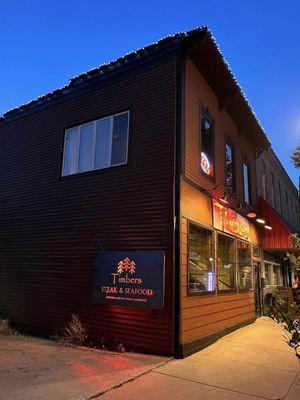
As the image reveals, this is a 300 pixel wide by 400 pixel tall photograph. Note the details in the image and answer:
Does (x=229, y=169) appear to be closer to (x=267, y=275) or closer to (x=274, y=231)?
(x=274, y=231)

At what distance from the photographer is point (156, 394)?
222 inches

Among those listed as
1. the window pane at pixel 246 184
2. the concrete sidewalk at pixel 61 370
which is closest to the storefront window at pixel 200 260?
the concrete sidewalk at pixel 61 370

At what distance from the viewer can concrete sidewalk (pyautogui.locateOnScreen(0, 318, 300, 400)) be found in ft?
18.5

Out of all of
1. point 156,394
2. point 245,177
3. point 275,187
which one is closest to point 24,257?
point 156,394

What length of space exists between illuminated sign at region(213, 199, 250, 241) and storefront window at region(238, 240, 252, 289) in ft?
1.19

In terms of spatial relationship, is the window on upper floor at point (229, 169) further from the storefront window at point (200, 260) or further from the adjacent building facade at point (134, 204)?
the storefront window at point (200, 260)

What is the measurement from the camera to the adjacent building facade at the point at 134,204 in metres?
8.54

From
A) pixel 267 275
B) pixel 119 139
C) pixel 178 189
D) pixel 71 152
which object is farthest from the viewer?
pixel 267 275

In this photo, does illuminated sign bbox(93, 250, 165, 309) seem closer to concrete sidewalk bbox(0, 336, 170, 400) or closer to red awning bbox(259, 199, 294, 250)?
concrete sidewalk bbox(0, 336, 170, 400)

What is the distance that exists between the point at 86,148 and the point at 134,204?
2779 mm

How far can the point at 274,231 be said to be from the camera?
15484 mm

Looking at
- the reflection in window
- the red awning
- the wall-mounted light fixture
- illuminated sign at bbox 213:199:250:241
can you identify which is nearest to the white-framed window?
illuminated sign at bbox 213:199:250:241

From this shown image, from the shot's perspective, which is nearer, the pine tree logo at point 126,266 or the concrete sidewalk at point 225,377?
the concrete sidewalk at point 225,377

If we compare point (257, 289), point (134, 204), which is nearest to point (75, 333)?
point (134, 204)
